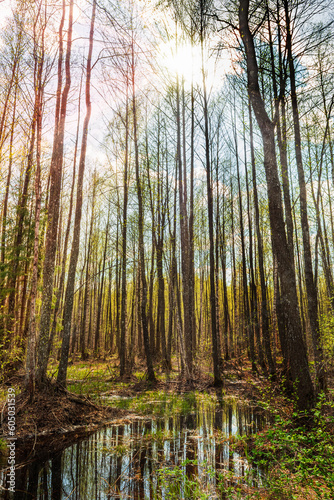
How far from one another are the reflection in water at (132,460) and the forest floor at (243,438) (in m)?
0.43

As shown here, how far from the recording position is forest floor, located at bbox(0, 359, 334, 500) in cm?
314

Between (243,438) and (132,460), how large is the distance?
1.97 metres

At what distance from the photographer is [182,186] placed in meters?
11.9

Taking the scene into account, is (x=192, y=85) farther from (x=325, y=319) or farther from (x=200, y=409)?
(x=200, y=409)

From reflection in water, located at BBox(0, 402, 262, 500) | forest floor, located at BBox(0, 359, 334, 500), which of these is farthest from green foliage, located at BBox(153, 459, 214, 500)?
forest floor, located at BBox(0, 359, 334, 500)

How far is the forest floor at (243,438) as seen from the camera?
3137 millimetres

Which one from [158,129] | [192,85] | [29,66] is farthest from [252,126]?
[29,66]

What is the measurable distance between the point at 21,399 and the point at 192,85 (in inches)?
515

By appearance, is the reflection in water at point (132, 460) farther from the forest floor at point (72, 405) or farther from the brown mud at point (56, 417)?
the forest floor at point (72, 405)

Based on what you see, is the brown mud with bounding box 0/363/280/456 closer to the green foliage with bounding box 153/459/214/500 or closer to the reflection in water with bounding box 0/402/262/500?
the reflection in water with bounding box 0/402/262/500

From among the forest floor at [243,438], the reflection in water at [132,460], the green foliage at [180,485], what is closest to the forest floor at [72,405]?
the forest floor at [243,438]

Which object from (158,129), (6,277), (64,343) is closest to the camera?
(64,343)

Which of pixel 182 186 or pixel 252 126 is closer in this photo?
pixel 182 186

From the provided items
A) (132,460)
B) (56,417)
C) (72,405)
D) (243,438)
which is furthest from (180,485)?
(72,405)
